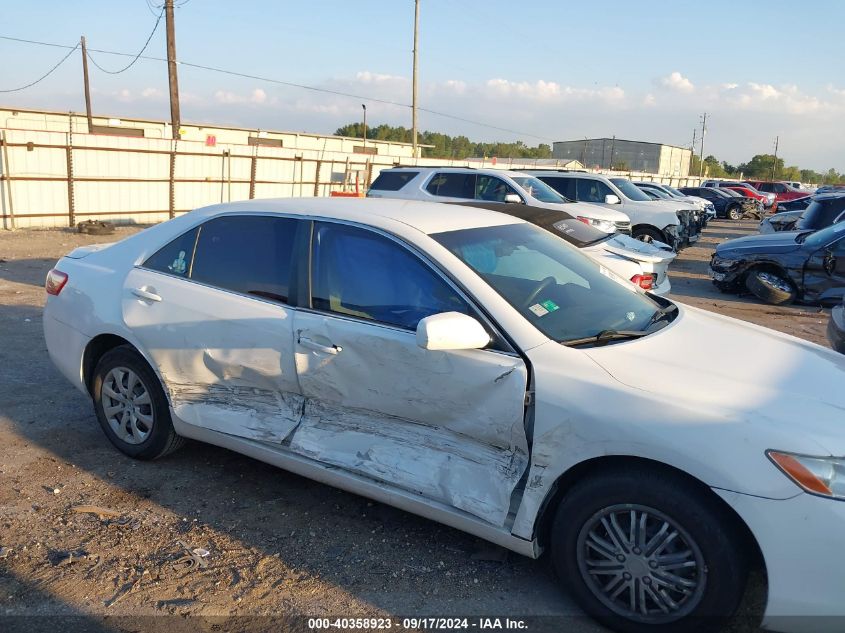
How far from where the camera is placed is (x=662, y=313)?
12.3 feet

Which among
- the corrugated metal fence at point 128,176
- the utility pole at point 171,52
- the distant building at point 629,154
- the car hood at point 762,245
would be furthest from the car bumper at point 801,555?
the distant building at point 629,154

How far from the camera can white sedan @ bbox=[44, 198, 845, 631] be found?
2.51 m

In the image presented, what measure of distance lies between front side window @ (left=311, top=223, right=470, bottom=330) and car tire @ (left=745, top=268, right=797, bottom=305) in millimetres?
9250

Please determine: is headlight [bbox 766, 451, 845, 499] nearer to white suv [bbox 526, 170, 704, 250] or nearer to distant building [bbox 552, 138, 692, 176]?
white suv [bbox 526, 170, 704, 250]

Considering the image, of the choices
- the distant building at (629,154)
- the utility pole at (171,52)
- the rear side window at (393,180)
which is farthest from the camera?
the distant building at (629,154)

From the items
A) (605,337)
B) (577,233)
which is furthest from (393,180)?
(605,337)

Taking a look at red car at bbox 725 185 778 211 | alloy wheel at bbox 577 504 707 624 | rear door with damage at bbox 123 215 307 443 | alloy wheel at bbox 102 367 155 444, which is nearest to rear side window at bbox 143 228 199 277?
rear door with damage at bbox 123 215 307 443

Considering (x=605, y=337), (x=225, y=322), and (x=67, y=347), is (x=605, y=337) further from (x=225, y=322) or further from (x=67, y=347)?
(x=67, y=347)

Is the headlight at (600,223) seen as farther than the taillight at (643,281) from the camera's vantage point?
Yes

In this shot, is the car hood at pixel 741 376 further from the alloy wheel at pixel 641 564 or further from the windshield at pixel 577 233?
the windshield at pixel 577 233

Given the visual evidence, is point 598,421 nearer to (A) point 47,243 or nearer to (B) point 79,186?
(A) point 47,243

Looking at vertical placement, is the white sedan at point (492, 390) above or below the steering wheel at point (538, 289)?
below

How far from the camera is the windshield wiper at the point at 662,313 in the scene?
3573 millimetres

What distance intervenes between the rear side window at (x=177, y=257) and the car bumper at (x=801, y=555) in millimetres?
3126
